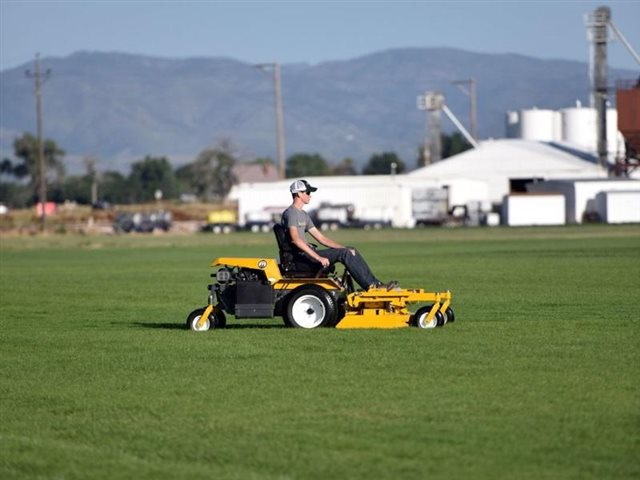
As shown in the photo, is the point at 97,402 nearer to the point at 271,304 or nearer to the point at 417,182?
the point at 271,304

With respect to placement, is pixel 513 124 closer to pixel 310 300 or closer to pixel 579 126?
pixel 579 126

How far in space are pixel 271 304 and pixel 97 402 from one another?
22.0 feet

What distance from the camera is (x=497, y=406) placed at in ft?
45.0

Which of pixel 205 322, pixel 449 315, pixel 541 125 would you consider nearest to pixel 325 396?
pixel 449 315

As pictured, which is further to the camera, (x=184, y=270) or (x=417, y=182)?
(x=417, y=182)

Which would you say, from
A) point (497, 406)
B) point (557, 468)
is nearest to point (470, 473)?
point (557, 468)

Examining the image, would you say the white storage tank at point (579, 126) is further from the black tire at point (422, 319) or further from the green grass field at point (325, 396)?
the black tire at point (422, 319)

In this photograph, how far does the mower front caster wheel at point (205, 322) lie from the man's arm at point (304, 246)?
191 cm

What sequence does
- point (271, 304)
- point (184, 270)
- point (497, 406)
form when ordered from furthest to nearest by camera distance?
point (184, 270) < point (271, 304) < point (497, 406)

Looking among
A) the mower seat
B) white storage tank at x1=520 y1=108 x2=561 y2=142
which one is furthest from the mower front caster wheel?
white storage tank at x1=520 y1=108 x2=561 y2=142

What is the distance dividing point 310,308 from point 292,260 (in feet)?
2.36

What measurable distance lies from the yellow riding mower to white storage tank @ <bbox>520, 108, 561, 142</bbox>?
137m

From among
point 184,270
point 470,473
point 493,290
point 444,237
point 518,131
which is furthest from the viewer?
point 518,131

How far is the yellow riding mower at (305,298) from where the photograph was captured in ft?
69.2
